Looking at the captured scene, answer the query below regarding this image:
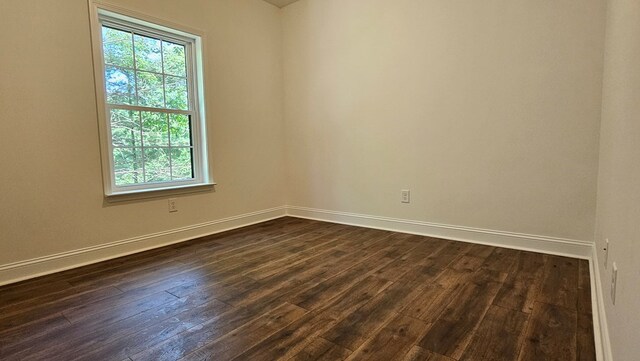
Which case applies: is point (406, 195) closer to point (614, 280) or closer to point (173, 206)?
point (614, 280)

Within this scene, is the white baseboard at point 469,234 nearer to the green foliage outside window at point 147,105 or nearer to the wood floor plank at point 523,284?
the wood floor plank at point 523,284

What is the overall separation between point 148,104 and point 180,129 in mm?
401

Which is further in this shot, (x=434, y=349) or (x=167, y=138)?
(x=167, y=138)

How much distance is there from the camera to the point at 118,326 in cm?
177

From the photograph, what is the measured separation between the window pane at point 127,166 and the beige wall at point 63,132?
0.60 ft

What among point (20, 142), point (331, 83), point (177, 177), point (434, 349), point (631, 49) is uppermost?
point (331, 83)

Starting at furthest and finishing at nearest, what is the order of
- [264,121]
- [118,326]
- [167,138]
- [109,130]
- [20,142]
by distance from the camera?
[264,121] → [167,138] → [109,130] → [20,142] → [118,326]

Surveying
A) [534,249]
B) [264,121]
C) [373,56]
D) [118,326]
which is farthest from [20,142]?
[534,249]

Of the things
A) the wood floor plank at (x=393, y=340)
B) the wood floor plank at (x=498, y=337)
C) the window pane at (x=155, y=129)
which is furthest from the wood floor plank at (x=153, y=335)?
the window pane at (x=155, y=129)

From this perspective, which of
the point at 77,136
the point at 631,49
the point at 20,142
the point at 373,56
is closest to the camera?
the point at 631,49

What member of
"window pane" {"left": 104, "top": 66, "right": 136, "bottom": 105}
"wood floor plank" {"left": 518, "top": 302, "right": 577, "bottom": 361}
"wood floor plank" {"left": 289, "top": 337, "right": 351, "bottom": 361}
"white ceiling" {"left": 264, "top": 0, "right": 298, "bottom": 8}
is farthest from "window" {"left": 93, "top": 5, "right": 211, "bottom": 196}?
"wood floor plank" {"left": 518, "top": 302, "right": 577, "bottom": 361}

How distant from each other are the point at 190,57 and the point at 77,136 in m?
1.38

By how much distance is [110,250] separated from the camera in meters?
2.90

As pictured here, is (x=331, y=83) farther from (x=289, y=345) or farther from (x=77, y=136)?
(x=289, y=345)
